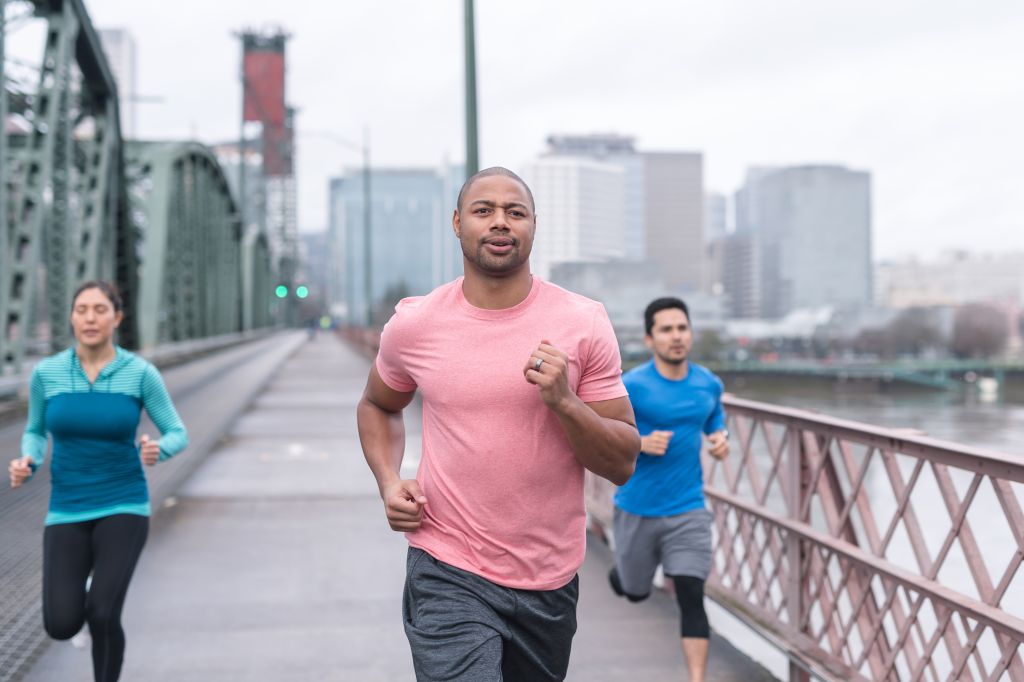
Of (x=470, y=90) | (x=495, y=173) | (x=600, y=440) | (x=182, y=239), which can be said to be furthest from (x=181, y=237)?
(x=600, y=440)

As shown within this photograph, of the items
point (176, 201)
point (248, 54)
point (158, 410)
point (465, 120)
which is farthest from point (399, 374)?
point (248, 54)

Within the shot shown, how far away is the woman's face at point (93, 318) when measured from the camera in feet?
14.5

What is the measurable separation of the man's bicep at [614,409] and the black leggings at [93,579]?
231 centimetres

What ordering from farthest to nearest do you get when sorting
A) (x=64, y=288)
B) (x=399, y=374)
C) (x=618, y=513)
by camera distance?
(x=64, y=288) < (x=618, y=513) < (x=399, y=374)

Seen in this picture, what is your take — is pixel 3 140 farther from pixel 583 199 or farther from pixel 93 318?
pixel 583 199

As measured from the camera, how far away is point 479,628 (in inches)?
111

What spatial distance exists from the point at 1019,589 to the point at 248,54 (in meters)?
115

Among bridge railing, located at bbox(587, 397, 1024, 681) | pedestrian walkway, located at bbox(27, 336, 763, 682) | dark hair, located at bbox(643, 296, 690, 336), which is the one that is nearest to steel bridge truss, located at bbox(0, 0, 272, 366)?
pedestrian walkway, located at bbox(27, 336, 763, 682)

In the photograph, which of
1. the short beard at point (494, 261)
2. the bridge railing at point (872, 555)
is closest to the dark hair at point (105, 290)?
the short beard at point (494, 261)

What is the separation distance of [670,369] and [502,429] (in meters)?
2.53

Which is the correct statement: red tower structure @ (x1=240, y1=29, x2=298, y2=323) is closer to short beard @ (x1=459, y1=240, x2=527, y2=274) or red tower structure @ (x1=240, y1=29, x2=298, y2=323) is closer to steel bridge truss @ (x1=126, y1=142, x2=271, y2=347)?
steel bridge truss @ (x1=126, y1=142, x2=271, y2=347)

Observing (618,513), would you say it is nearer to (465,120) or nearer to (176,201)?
(465,120)

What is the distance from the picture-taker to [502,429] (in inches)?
109

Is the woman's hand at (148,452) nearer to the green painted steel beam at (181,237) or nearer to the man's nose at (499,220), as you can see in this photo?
the man's nose at (499,220)
